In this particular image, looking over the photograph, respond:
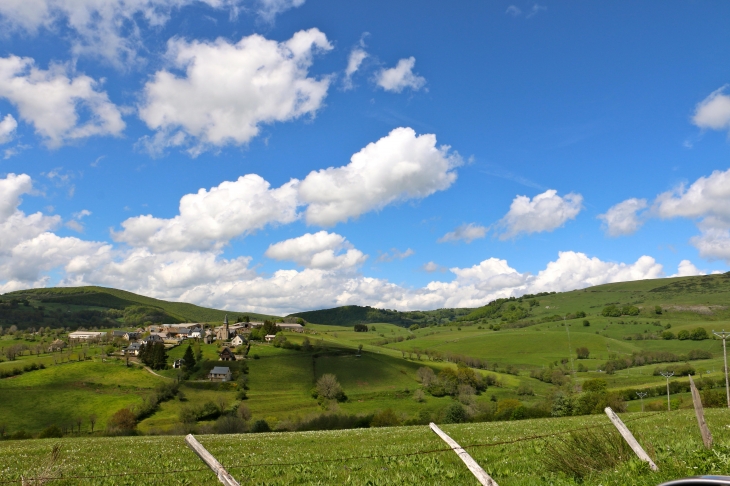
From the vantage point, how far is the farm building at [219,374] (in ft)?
495

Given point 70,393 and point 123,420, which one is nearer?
point 123,420

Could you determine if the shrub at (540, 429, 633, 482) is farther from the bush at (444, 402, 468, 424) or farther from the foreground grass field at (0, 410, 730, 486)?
the bush at (444, 402, 468, 424)

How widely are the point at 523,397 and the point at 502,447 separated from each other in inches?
5244

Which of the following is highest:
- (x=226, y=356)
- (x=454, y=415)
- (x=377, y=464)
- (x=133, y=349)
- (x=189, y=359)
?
(x=377, y=464)

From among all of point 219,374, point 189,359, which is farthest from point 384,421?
point 189,359

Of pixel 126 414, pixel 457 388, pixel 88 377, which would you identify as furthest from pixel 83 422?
pixel 457 388

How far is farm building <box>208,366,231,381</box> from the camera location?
15075 centimetres

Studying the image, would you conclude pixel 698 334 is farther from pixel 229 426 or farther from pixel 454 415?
pixel 229 426

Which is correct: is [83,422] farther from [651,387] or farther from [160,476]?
[651,387]

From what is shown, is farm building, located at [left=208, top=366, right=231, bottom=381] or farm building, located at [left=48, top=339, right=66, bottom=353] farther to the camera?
farm building, located at [left=48, top=339, right=66, bottom=353]

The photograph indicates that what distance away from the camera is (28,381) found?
133 m

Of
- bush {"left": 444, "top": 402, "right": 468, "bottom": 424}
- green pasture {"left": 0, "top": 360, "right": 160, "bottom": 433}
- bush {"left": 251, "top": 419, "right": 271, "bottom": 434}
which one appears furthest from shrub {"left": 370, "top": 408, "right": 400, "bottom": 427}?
green pasture {"left": 0, "top": 360, "right": 160, "bottom": 433}

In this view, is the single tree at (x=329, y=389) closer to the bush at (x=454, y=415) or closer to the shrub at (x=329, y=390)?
the shrub at (x=329, y=390)

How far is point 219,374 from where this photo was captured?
497 feet
